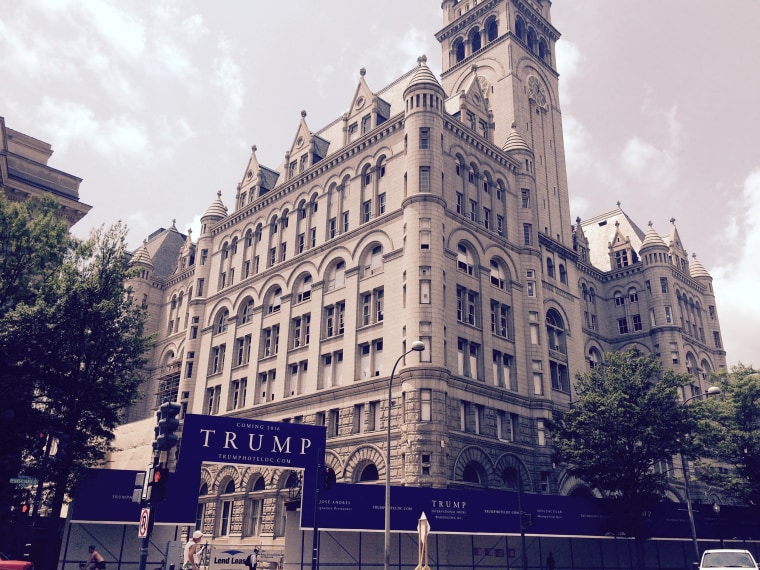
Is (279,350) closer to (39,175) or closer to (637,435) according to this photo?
(39,175)

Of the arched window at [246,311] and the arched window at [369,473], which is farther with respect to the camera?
the arched window at [246,311]

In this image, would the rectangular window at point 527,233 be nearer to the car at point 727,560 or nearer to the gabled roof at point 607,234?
the gabled roof at point 607,234

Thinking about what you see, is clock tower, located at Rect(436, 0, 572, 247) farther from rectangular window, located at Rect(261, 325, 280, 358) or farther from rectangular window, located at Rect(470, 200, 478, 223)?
rectangular window, located at Rect(261, 325, 280, 358)

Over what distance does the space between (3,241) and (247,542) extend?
2968cm

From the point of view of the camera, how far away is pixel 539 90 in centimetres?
6725

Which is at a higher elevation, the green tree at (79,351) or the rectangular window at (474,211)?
the rectangular window at (474,211)

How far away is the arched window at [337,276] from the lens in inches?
2079

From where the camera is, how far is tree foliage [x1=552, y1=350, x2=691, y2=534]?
41.4 metres

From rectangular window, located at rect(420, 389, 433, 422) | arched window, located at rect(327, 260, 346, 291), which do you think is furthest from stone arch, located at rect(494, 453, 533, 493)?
arched window, located at rect(327, 260, 346, 291)

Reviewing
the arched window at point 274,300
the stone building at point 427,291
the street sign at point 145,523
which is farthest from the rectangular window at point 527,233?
the street sign at point 145,523

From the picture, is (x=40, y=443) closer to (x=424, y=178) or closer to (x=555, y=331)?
(x=424, y=178)

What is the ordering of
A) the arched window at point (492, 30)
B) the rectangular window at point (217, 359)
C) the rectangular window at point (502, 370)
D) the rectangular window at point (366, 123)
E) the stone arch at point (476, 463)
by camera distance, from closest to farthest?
the stone arch at point (476, 463), the rectangular window at point (502, 370), the rectangular window at point (366, 123), the rectangular window at point (217, 359), the arched window at point (492, 30)

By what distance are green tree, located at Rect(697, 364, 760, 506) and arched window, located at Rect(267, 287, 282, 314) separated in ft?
119

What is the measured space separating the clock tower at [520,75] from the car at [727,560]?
36849 millimetres
